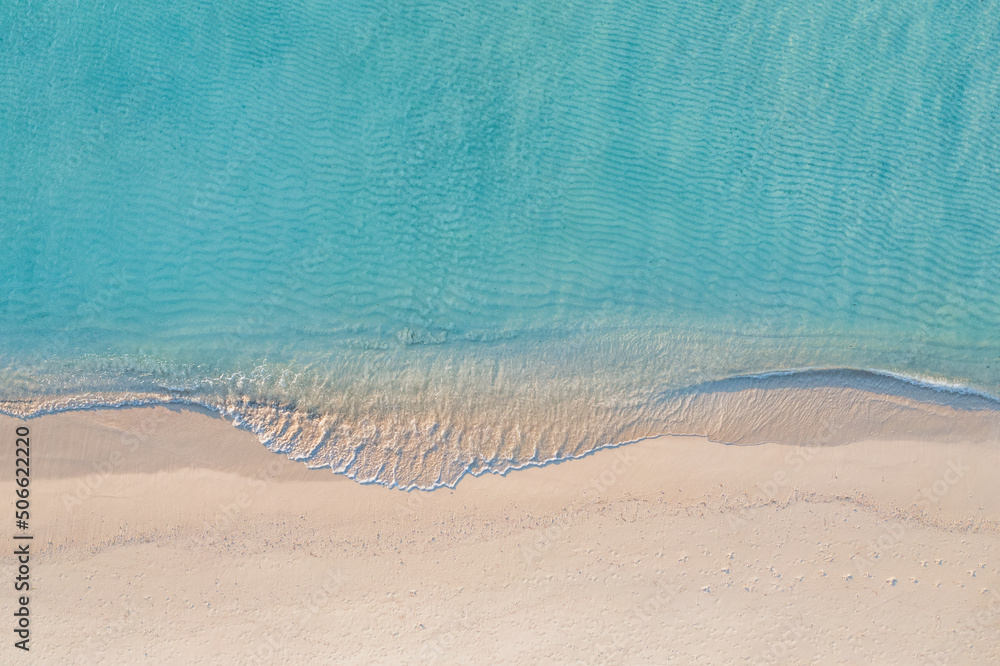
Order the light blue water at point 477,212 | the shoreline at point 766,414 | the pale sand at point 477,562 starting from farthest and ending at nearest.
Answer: the light blue water at point 477,212, the shoreline at point 766,414, the pale sand at point 477,562

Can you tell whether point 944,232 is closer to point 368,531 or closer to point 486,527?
point 486,527

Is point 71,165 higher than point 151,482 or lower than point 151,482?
higher

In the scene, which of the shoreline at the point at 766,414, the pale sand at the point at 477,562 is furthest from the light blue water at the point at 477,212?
the pale sand at the point at 477,562

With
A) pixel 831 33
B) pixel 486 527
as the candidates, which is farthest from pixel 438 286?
pixel 831 33

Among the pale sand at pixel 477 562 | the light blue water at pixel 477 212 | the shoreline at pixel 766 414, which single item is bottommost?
the pale sand at pixel 477 562

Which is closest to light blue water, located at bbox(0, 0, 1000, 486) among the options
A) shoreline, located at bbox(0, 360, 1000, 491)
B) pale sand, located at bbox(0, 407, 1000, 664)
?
shoreline, located at bbox(0, 360, 1000, 491)

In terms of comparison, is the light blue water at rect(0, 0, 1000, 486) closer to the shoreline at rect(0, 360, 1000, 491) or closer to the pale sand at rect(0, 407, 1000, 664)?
the shoreline at rect(0, 360, 1000, 491)

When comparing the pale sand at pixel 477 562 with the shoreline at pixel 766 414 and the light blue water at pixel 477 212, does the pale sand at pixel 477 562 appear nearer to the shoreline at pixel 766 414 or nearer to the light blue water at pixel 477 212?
the shoreline at pixel 766 414

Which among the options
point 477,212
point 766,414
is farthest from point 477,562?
point 477,212
